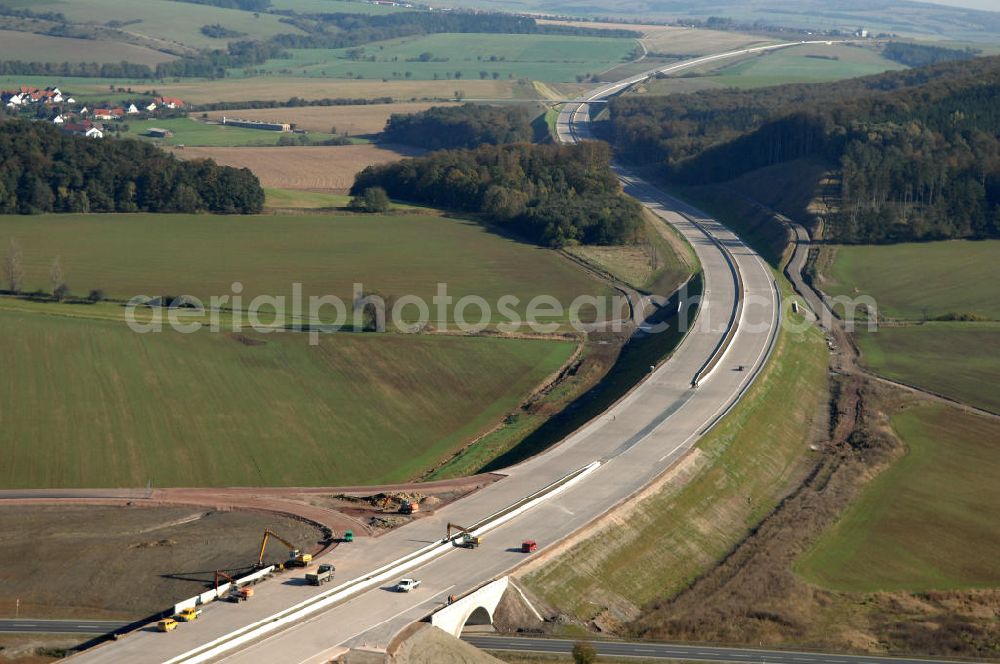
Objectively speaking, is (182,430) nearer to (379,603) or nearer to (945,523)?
(379,603)

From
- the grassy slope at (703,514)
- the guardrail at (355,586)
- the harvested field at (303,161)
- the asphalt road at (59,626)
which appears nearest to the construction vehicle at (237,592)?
the guardrail at (355,586)

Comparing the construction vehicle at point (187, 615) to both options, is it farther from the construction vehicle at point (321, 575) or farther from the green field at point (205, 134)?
the green field at point (205, 134)

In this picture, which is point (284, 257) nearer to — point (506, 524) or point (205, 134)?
point (506, 524)

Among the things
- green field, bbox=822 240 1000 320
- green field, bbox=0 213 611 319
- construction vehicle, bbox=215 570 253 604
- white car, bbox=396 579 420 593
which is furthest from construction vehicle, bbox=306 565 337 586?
green field, bbox=822 240 1000 320

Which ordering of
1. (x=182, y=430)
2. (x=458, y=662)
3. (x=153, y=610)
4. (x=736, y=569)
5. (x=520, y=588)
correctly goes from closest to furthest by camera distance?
(x=458, y=662) < (x=153, y=610) < (x=520, y=588) < (x=736, y=569) < (x=182, y=430)

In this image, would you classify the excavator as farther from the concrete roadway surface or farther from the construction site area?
the construction site area

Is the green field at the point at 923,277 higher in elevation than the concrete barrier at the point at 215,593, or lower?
lower

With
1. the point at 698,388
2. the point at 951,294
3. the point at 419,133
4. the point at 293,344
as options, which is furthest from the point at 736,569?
the point at 419,133
